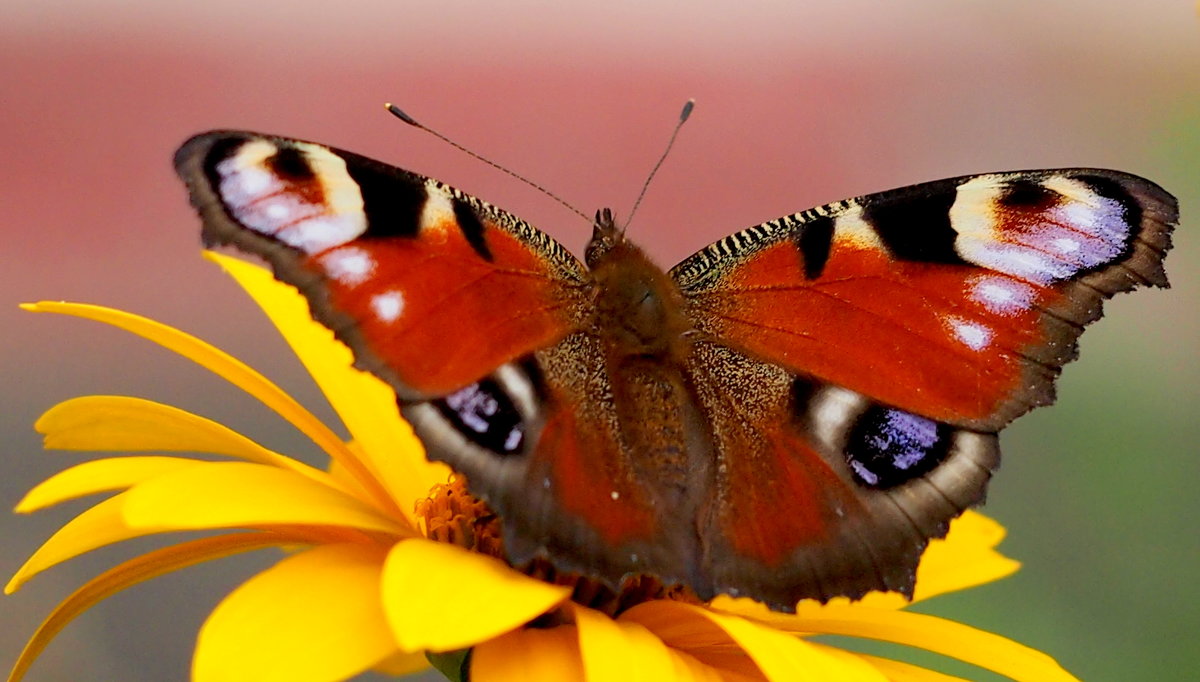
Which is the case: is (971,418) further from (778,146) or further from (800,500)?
(778,146)

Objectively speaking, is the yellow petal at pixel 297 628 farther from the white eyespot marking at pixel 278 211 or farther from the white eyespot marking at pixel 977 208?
the white eyespot marking at pixel 977 208

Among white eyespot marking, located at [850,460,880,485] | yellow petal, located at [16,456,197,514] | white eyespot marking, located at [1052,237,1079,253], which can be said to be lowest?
yellow petal, located at [16,456,197,514]

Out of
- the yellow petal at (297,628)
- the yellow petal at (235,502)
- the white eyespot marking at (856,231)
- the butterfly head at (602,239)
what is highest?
the white eyespot marking at (856,231)

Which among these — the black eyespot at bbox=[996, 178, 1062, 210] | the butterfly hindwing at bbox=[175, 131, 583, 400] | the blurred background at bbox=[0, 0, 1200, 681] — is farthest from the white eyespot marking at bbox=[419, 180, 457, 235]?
the blurred background at bbox=[0, 0, 1200, 681]

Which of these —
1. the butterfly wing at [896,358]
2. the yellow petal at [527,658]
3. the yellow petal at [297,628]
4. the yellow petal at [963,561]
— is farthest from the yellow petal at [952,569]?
the yellow petal at [297,628]

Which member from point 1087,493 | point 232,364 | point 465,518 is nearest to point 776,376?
point 465,518

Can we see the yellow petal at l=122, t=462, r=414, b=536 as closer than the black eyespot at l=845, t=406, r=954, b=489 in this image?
Yes

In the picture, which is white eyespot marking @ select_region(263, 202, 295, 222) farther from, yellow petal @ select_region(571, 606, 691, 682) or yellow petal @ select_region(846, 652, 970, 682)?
yellow petal @ select_region(846, 652, 970, 682)
